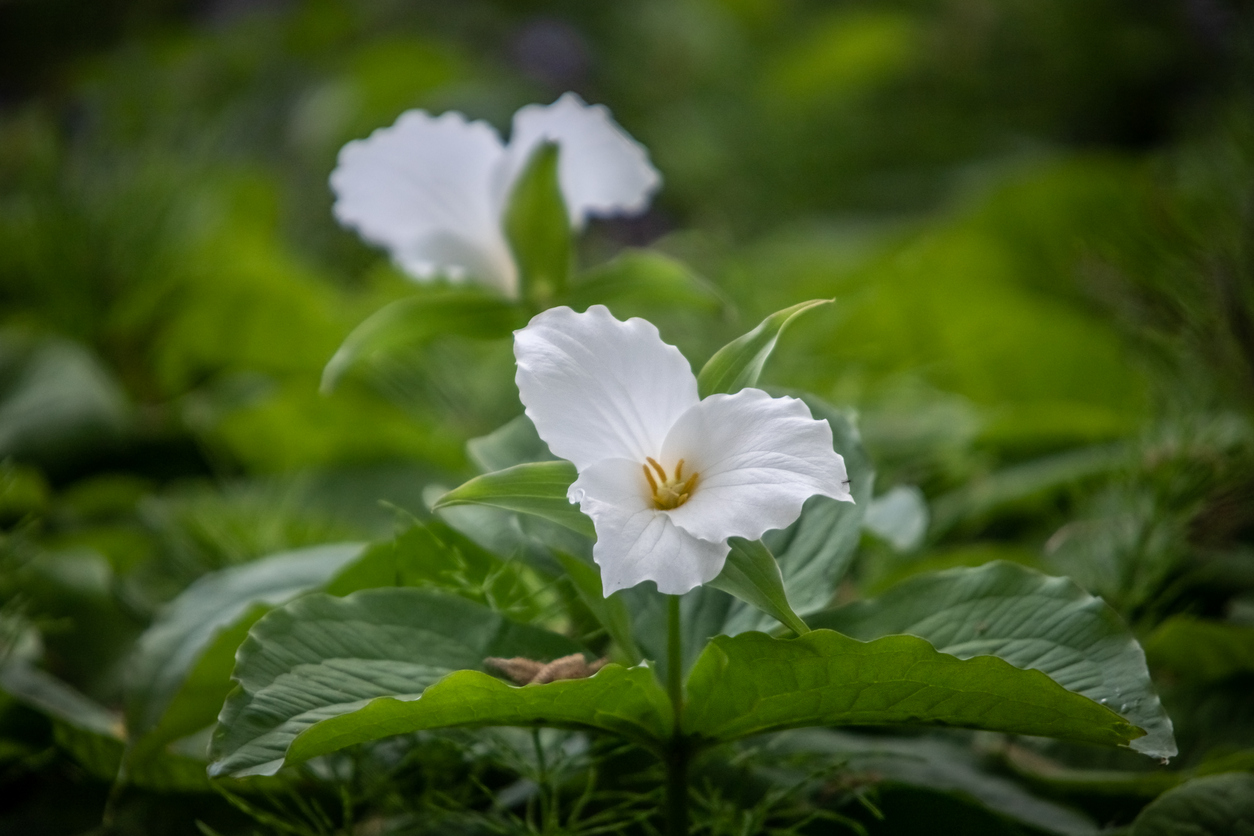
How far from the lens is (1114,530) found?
1.47 feet

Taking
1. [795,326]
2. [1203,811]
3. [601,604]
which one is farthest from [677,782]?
[795,326]

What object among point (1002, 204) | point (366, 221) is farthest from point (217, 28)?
point (366, 221)

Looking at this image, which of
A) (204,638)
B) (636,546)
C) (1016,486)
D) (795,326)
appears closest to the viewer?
(636,546)

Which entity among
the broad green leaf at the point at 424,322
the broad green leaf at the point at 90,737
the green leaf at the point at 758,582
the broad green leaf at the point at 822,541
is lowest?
the broad green leaf at the point at 90,737

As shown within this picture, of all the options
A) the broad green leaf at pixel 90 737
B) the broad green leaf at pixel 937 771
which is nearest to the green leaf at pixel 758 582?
the broad green leaf at pixel 937 771

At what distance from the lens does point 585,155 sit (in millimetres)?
386

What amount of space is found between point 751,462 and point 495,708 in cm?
9

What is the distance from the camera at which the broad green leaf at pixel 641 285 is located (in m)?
0.39

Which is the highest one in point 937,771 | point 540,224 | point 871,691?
point 540,224

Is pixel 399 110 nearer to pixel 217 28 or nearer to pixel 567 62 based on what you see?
pixel 567 62

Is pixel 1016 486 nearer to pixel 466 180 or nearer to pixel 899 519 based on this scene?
pixel 899 519

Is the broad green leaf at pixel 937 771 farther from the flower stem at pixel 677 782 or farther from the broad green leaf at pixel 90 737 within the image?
the broad green leaf at pixel 90 737

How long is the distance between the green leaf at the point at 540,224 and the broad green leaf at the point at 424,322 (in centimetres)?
2

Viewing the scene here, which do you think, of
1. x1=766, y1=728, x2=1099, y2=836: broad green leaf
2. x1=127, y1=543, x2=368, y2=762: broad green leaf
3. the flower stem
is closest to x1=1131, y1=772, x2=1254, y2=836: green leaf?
x1=766, y1=728, x2=1099, y2=836: broad green leaf
